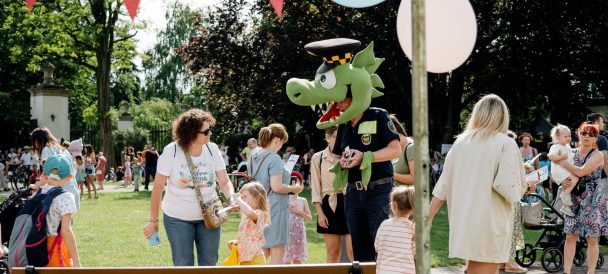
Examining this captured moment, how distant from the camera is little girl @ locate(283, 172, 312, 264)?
340 inches

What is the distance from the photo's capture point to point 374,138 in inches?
246

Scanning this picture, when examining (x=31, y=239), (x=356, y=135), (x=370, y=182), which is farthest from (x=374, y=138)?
(x=31, y=239)

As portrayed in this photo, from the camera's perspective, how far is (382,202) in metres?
6.21

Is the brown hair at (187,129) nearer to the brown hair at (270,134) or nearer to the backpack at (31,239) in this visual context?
the backpack at (31,239)

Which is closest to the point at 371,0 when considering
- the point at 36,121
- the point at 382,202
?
the point at 382,202

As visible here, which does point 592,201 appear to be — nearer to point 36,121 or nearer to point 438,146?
point 438,146

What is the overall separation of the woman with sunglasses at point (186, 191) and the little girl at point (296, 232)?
2.32 meters

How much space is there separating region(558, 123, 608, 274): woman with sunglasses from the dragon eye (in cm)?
312

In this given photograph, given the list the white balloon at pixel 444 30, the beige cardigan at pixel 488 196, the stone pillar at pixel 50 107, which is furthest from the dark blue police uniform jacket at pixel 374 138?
the stone pillar at pixel 50 107

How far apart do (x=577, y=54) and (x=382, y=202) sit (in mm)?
20799

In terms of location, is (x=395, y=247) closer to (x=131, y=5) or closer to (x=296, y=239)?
(x=131, y=5)

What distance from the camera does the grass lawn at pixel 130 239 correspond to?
10.1 meters

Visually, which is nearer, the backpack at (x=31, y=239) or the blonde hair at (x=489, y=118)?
the blonde hair at (x=489, y=118)

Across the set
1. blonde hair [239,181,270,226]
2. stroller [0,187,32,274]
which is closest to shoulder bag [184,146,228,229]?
blonde hair [239,181,270,226]
